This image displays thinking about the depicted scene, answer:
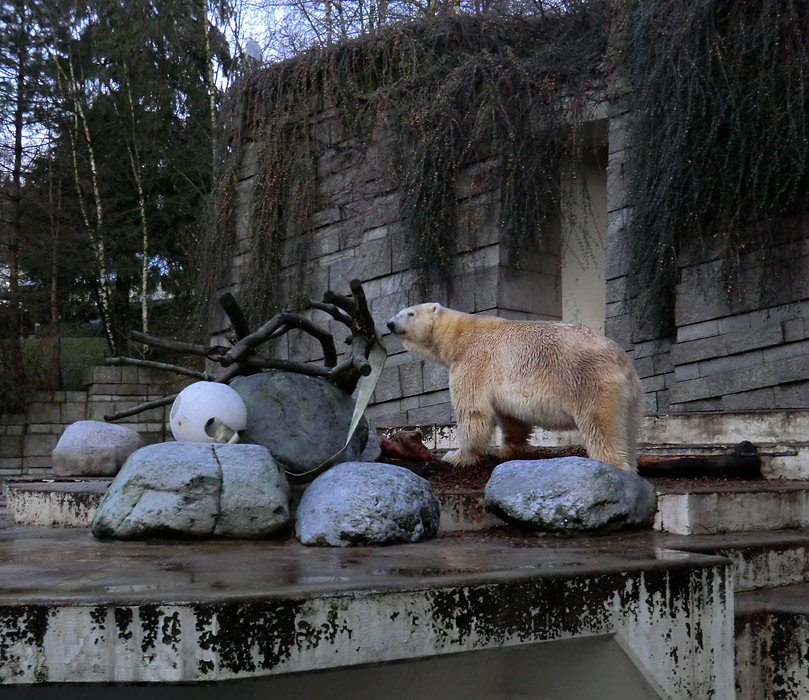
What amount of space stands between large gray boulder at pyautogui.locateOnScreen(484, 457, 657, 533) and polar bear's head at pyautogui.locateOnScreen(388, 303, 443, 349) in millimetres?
1359

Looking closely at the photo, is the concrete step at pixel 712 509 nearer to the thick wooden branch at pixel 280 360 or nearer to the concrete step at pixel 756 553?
the concrete step at pixel 756 553

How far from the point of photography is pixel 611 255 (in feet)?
22.8

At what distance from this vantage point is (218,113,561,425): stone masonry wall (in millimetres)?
7738

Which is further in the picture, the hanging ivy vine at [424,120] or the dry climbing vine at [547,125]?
the hanging ivy vine at [424,120]

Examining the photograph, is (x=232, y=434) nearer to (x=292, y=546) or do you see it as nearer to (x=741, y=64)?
(x=292, y=546)

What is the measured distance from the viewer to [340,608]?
2.18m

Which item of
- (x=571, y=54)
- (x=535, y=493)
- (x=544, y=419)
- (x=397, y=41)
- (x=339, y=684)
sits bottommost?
(x=339, y=684)

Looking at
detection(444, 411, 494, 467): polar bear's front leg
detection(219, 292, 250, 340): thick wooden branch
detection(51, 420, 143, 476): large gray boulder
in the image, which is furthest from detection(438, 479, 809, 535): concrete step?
detection(51, 420, 143, 476): large gray boulder

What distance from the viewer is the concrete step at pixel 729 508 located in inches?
141

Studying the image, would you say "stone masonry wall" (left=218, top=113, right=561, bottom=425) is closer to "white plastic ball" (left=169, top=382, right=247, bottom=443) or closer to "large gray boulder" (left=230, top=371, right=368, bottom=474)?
"large gray boulder" (left=230, top=371, right=368, bottom=474)

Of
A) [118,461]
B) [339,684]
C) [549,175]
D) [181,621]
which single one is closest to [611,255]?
[549,175]

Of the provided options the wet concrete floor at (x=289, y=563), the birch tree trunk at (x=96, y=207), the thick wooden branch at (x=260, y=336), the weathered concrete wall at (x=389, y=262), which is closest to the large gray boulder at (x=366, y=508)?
the wet concrete floor at (x=289, y=563)

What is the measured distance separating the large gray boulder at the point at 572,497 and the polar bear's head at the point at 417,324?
4.46 feet

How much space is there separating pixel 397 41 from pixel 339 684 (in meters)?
6.83
